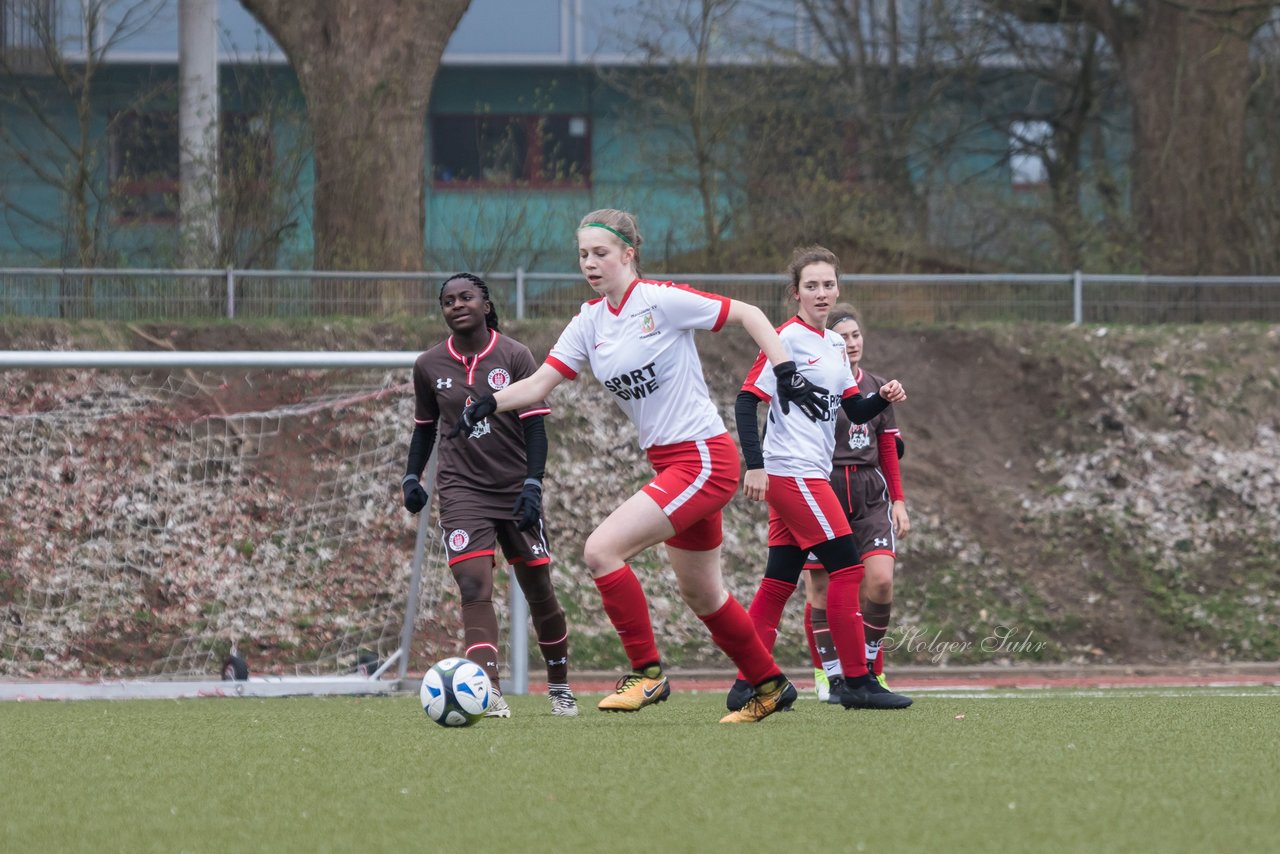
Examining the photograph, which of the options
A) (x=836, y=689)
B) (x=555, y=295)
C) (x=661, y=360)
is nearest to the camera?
(x=661, y=360)

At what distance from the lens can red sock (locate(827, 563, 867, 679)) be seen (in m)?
6.97

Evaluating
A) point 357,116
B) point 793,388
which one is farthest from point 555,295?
point 793,388

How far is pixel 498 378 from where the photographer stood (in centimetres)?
782

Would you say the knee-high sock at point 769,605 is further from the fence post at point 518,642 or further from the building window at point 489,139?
the building window at point 489,139

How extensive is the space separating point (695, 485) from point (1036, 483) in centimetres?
972

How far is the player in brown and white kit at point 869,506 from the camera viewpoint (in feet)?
28.8

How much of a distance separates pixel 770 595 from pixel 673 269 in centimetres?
1157

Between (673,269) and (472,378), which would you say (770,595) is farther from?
(673,269)

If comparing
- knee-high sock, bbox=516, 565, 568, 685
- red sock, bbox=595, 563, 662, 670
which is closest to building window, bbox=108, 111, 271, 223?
knee-high sock, bbox=516, 565, 568, 685

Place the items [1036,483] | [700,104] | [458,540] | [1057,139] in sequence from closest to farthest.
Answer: [458,540], [1036,483], [700,104], [1057,139]

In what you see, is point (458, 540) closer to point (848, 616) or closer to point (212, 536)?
point (848, 616)

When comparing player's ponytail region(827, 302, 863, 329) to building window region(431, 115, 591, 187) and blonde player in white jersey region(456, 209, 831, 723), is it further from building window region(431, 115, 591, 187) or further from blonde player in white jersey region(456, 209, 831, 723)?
building window region(431, 115, 591, 187)
